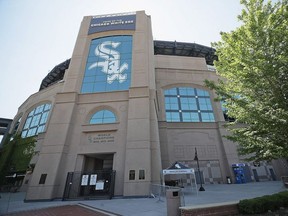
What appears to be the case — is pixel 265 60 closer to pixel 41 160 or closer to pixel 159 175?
pixel 159 175

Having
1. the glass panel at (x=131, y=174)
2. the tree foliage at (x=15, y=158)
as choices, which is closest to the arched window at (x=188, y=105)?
the glass panel at (x=131, y=174)

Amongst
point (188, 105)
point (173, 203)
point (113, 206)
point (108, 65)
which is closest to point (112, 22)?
point (108, 65)

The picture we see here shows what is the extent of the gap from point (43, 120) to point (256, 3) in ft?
111

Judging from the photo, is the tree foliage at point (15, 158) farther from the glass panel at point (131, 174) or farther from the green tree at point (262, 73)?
the green tree at point (262, 73)

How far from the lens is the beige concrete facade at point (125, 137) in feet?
52.1

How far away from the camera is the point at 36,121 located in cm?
3191

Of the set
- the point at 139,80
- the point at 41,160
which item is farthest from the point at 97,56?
the point at 41,160

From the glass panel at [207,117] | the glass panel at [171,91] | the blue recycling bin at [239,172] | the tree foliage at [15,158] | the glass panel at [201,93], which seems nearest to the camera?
the tree foliage at [15,158]

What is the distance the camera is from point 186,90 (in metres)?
31.2

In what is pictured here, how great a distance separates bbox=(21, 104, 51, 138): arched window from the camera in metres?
30.5

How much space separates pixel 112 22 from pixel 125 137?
19.7 meters

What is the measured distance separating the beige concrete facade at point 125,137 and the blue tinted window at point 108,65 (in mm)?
793

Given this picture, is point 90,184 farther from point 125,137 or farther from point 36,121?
point 36,121

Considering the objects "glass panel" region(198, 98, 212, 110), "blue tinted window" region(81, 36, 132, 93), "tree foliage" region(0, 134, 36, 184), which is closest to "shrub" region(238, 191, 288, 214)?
"tree foliage" region(0, 134, 36, 184)
